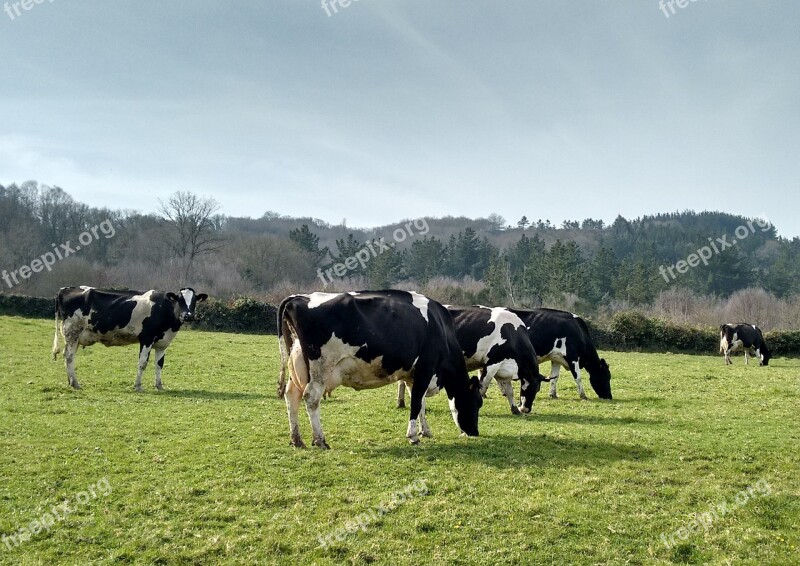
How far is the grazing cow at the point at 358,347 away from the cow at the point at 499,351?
9.99 feet

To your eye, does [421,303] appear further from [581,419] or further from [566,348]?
[566,348]

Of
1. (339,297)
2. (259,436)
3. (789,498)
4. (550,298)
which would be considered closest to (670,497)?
(789,498)

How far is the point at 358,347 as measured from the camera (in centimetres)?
1062

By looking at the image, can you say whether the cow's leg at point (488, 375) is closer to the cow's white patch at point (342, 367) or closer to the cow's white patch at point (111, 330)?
the cow's white patch at point (342, 367)

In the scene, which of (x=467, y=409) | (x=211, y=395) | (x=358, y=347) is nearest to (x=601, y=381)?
(x=467, y=409)

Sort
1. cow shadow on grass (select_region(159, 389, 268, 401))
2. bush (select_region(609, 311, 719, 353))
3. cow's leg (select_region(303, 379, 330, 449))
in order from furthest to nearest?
1. bush (select_region(609, 311, 719, 353))
2. cow shadow on grass (select_region(159, 389, 268, 401))
3. cow's leg (select_region(303, 379, 330, 449))

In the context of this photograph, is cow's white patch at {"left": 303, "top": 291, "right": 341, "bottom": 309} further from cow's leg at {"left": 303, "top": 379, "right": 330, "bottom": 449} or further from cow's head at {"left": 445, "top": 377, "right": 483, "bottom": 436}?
cow's head at {"left": 445, "top": 377, "right": 483, "bottom": 436}

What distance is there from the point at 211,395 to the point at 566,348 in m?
10.7

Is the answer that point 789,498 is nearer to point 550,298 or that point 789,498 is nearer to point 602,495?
point 602,495

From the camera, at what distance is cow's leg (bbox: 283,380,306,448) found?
10.6m

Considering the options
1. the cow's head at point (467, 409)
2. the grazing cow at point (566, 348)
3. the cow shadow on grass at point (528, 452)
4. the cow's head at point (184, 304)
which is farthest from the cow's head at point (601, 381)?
the cow's head at point (184, 304)

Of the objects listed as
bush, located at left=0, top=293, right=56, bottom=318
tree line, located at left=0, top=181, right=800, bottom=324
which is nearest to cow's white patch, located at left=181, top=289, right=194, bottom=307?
bush, located at left=0, top=293, right=56, bottom=318

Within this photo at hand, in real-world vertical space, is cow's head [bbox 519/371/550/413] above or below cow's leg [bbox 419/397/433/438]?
above

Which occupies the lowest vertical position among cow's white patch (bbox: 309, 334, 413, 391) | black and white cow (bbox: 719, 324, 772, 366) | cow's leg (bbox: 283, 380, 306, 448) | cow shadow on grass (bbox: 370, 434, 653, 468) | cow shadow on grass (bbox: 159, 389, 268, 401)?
cow shadow on grass (bbox: 159, 389, 268, 401)
